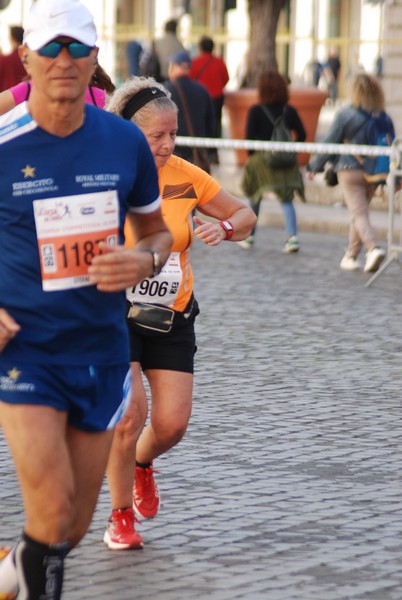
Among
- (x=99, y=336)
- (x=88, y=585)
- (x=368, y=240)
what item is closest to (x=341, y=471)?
(x=88, y=585)

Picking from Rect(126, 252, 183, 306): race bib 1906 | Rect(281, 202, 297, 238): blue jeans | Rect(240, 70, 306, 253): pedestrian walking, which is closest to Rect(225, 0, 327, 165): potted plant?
Rect(240, 70, 306, 253): pedestrian walking

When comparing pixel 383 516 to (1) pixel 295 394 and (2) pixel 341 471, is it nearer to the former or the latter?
(2) pixel 341 471

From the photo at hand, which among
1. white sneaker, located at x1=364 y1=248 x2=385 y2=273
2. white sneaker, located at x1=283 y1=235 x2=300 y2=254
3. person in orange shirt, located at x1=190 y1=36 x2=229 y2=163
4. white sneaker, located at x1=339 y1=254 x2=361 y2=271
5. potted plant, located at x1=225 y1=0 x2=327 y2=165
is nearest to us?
white sneaker, located at x1=364 y1=248 x2=385 y2=273

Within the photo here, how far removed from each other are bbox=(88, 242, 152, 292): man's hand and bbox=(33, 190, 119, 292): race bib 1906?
46mm

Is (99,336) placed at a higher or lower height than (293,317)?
higher

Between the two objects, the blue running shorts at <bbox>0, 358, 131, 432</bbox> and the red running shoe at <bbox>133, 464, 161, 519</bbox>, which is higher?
the blue running shorts at <bbox>0, 358, 131, 432</bbox>

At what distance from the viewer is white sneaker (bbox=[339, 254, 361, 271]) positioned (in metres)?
14.1

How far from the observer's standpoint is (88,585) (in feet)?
16.0

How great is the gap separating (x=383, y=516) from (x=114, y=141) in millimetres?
2268

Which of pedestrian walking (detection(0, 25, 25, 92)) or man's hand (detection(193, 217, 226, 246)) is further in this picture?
pedestrian walking (detection(0, 25, 25, 92))

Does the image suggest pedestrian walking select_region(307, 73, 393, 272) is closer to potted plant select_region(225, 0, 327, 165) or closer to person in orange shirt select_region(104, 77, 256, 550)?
person in orange shirt select_region(104, 77, 256, 550)

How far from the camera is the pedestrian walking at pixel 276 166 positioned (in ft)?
50.7

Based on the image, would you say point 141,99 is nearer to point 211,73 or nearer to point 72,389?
point 72,389

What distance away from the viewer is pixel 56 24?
3969 mm
